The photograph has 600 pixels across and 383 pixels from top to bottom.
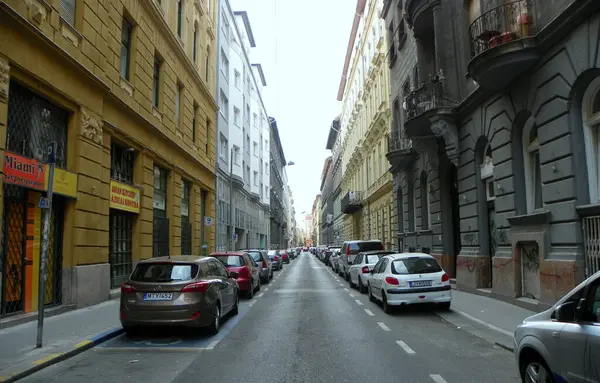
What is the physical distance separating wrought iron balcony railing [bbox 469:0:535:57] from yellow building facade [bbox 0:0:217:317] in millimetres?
10699

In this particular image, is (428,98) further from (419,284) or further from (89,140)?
(89,140)

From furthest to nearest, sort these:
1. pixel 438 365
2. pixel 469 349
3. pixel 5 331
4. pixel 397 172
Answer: pixel 397 172 → pixel 5 331 → pixel 469 349 → pixel 438 365

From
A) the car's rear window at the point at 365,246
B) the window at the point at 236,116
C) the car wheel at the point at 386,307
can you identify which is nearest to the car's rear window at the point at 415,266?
the car wheel at the point at 386,307

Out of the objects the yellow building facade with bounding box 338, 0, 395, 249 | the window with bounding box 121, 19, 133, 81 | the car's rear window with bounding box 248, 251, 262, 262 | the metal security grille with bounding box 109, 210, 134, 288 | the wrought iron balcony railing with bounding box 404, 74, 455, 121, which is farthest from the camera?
the yellow building facade with bounding box 338, 0, 395, 249

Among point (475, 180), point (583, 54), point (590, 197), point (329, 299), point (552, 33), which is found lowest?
point (329, 299)

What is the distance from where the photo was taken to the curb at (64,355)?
20.8 ft

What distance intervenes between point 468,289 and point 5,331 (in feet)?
42.9

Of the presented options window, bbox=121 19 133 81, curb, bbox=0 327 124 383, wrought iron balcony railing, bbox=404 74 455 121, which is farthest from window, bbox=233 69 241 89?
curb, bbox=0 327 124 383

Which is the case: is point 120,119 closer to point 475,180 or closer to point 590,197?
point 475,180

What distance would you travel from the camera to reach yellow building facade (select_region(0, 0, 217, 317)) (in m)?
10.4

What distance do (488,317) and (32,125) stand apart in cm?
1147

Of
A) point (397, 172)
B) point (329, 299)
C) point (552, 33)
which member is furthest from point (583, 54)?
point (397, 172)

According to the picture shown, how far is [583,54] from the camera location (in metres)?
9.66

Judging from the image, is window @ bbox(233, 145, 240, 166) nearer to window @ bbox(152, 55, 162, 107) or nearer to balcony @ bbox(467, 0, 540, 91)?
window @ bbox(152, 55, 162, 107)
